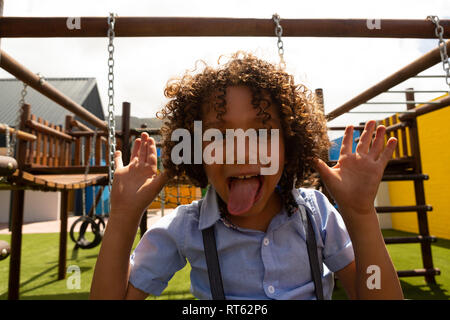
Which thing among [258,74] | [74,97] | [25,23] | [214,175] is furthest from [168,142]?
[74,97]

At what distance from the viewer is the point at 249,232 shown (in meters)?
0.99

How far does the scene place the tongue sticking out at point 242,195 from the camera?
90 cm

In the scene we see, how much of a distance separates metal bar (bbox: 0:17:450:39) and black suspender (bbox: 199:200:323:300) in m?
0.98

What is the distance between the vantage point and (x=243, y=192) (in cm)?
91

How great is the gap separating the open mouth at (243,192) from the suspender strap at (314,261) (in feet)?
0.77

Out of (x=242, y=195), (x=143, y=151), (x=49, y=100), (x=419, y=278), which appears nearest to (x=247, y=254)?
(x=242, y=195)

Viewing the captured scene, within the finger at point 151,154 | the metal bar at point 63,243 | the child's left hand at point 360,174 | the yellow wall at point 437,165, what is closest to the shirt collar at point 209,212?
the finger at point 151,154

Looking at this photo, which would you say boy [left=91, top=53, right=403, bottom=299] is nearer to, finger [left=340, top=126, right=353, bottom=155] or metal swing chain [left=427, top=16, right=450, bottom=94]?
finger [left=340, top=126, right=353, bottom=155]

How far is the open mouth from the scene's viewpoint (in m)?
0.90

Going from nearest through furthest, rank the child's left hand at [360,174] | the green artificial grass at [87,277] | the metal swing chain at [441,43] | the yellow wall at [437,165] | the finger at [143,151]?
the child's left hand at [360,174]
the finger at [143,151]
the metal swing chain at [441,43]
the green artificial grass at [87,277]
the yellow wall at [437,165]

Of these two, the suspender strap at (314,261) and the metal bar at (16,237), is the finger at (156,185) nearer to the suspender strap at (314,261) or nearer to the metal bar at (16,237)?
the suspender strap at (314,261)

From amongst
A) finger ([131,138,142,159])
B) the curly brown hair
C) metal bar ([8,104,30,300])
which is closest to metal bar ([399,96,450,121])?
the curly brown hair
